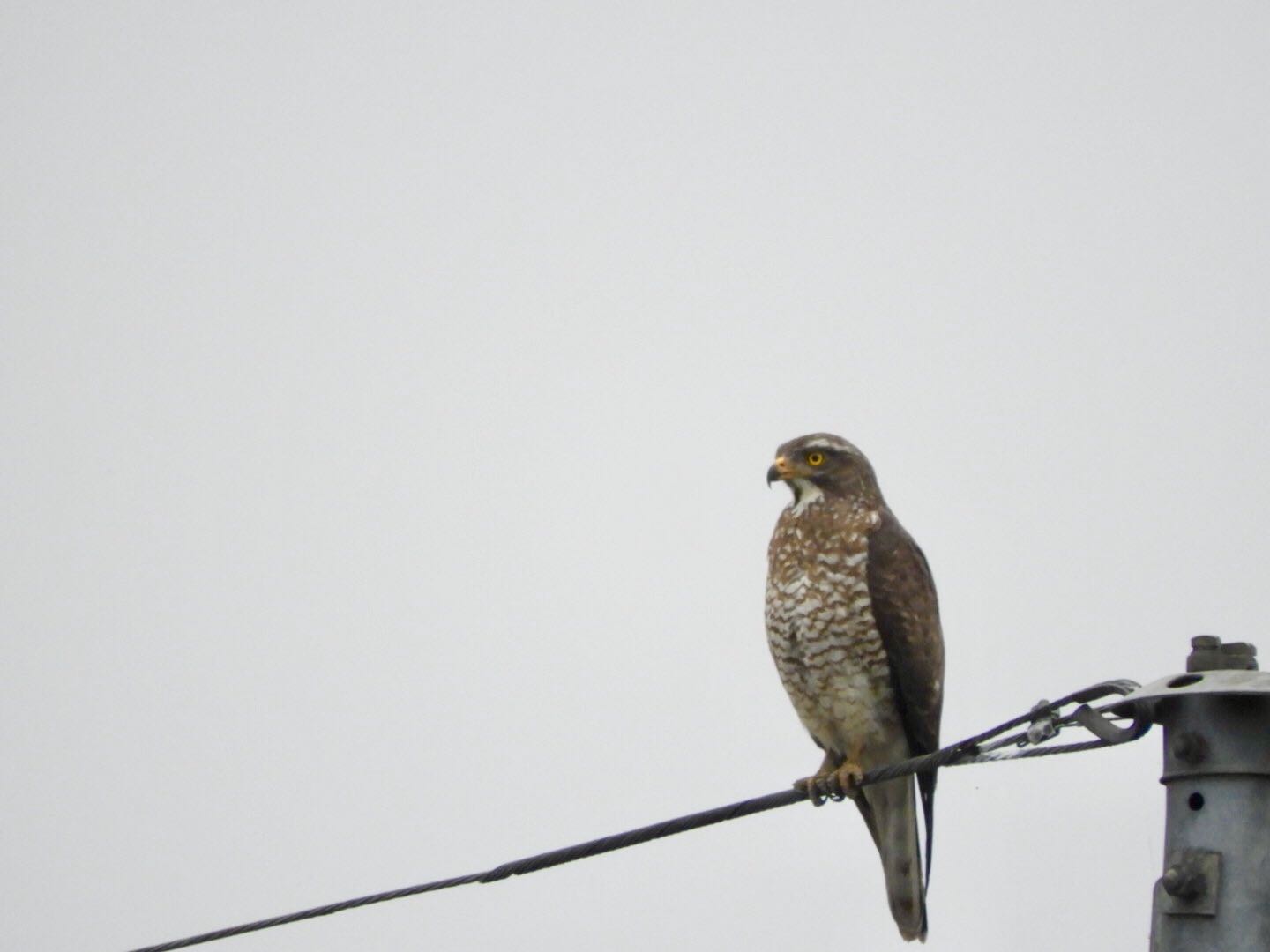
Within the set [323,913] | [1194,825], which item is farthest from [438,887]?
[1194,825]

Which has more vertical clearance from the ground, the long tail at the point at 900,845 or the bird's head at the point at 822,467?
the bird's head at the point at 822,467

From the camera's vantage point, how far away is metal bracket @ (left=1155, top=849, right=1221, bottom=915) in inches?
156

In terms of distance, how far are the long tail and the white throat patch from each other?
56.3 inches

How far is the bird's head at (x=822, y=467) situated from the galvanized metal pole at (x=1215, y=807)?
14.4ft

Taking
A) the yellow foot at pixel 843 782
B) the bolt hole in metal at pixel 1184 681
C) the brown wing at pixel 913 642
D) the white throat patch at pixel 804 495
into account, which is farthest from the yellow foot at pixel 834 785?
the bolt hole in metal at pixel 1184 681

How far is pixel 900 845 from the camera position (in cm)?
814

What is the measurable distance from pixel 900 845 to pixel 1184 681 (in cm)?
413

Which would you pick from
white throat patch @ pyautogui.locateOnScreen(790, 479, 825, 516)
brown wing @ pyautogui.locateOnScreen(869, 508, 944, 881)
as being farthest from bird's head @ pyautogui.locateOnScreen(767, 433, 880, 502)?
brown wing @ pyautogui.locateOnScreen(869, 508, 944, 881)

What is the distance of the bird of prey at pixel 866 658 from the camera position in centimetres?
796

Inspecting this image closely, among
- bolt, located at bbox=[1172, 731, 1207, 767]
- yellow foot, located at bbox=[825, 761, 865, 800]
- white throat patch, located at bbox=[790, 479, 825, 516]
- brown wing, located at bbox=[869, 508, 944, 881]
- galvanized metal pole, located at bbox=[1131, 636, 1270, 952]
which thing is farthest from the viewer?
white throat patch, located at bbox=[790, 479, 825, 516]

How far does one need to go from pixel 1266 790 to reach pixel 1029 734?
3.39ft

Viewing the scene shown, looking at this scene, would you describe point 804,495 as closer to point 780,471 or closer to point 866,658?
point 780,471

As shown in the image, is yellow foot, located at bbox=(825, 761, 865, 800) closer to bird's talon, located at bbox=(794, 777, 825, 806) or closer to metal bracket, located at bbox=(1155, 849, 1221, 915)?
bird's talon, located at bbox=(794, 777, 825, 806)

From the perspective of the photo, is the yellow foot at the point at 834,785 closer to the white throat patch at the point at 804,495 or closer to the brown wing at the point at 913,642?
the brown wing at the point at 913,642
